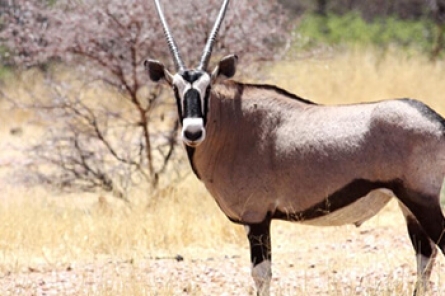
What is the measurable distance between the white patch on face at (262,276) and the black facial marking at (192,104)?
3.45 feet

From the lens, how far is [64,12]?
1058 centimetres

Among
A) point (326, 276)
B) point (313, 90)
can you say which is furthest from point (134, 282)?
point (313, 90)

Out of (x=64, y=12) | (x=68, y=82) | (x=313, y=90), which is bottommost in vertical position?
(x=313, y=90)

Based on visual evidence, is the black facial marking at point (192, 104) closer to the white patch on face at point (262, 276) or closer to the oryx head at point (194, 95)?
the oryx head at point (194, 95)

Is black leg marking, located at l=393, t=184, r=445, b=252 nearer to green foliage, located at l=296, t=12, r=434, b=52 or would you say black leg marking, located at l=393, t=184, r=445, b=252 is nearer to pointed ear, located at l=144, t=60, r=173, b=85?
pointed ear, located at l=144, t=60, r=173, b=85

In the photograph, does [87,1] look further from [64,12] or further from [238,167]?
[238,167]

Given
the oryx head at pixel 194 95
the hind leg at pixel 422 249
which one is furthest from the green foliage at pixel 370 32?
the oryx head at pixel 194 95

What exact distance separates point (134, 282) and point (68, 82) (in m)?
4.58

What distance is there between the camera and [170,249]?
8.89 metres

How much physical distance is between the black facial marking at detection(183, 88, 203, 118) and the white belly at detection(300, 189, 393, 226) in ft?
3.26

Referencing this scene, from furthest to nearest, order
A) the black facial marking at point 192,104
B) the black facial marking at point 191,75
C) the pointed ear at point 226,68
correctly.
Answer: the pointed ear at point 226,68
the black facial marking at point 191,75
the black facial marking at point 192,104

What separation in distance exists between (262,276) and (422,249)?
109 centimetres

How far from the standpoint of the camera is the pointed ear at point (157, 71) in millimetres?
6879

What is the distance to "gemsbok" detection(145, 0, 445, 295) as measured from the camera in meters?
6.43
